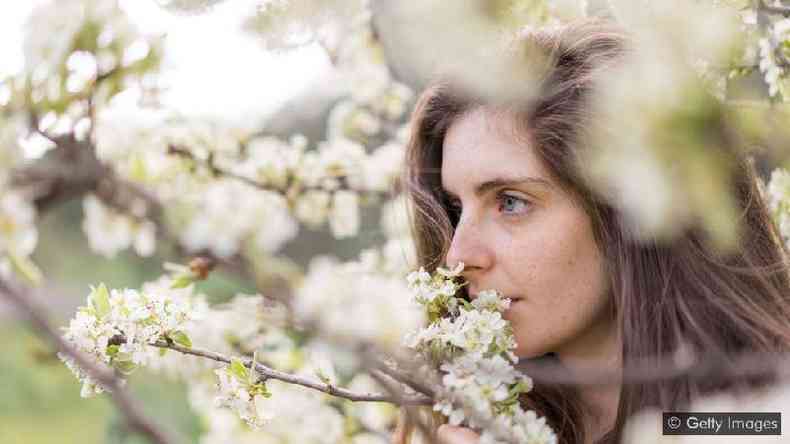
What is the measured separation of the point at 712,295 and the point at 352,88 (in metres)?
1.25

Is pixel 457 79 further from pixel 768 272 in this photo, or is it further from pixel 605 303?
pixel 768 272

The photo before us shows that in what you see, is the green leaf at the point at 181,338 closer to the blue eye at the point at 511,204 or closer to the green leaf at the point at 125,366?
the green leaf at the point at 125,366

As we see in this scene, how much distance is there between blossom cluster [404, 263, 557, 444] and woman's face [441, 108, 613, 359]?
4 centimetres

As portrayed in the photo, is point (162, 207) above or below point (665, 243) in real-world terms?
below

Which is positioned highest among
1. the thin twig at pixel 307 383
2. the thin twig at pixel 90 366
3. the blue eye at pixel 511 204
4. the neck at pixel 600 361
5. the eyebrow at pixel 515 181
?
the eyebrow at pixel 515 181

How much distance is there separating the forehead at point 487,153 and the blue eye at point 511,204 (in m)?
0.03

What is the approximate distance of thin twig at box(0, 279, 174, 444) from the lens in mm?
270

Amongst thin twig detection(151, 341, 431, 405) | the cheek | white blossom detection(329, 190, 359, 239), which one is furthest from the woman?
white blossom detection(329, 190, 359, 239)

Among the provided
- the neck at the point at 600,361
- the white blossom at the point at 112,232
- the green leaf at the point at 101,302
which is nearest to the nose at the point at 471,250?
the neck at the point at 600,361

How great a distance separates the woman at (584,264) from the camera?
3.76 feet

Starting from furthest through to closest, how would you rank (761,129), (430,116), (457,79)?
(430,116)
(761,129)
(457,79)

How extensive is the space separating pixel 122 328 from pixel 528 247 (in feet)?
1.65

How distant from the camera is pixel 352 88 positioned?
88.3 inches

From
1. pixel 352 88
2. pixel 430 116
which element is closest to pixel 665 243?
pixel 430 116
